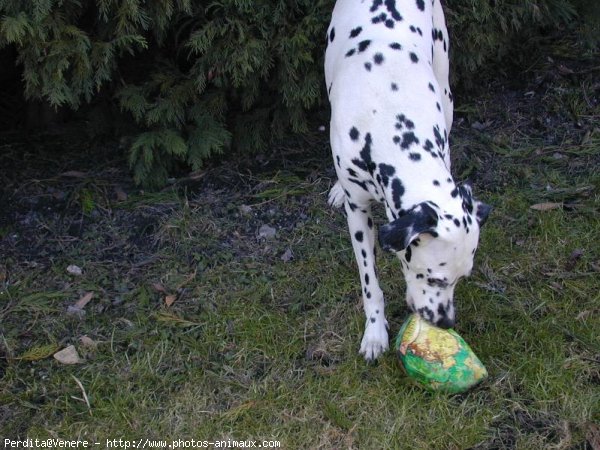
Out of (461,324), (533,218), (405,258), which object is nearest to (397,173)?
(405,258)

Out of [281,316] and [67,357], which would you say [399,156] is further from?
[67,357]

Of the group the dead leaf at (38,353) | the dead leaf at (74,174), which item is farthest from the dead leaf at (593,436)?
the dead leaf at (74,174)

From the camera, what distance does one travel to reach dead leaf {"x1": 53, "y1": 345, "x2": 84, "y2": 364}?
445 cm

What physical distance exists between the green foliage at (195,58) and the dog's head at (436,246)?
7.23 feet

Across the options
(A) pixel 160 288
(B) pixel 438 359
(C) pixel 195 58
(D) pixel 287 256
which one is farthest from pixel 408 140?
(C) pixel 195 58

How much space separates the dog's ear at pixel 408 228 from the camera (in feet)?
11.4

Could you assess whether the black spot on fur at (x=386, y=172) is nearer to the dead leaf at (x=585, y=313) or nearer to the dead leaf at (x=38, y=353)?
the dead leaf at (x=585, y=313)

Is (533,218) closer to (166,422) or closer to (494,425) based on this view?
(494,425)

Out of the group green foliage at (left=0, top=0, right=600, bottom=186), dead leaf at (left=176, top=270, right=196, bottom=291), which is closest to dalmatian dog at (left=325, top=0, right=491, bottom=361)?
green foliage at (left=0, top=0, right=600, bottom=186)

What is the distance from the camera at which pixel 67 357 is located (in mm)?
4465

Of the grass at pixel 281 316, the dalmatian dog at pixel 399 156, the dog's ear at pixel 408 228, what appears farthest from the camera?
the grass at pixel 281 316

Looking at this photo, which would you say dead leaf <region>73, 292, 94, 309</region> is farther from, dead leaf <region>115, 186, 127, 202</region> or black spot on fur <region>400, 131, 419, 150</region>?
black spot on fur <region>400, 131, 419, 150</region>

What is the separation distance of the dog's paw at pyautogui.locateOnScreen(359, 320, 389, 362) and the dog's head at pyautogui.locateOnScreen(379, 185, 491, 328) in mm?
480

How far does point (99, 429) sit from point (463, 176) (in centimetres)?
329
